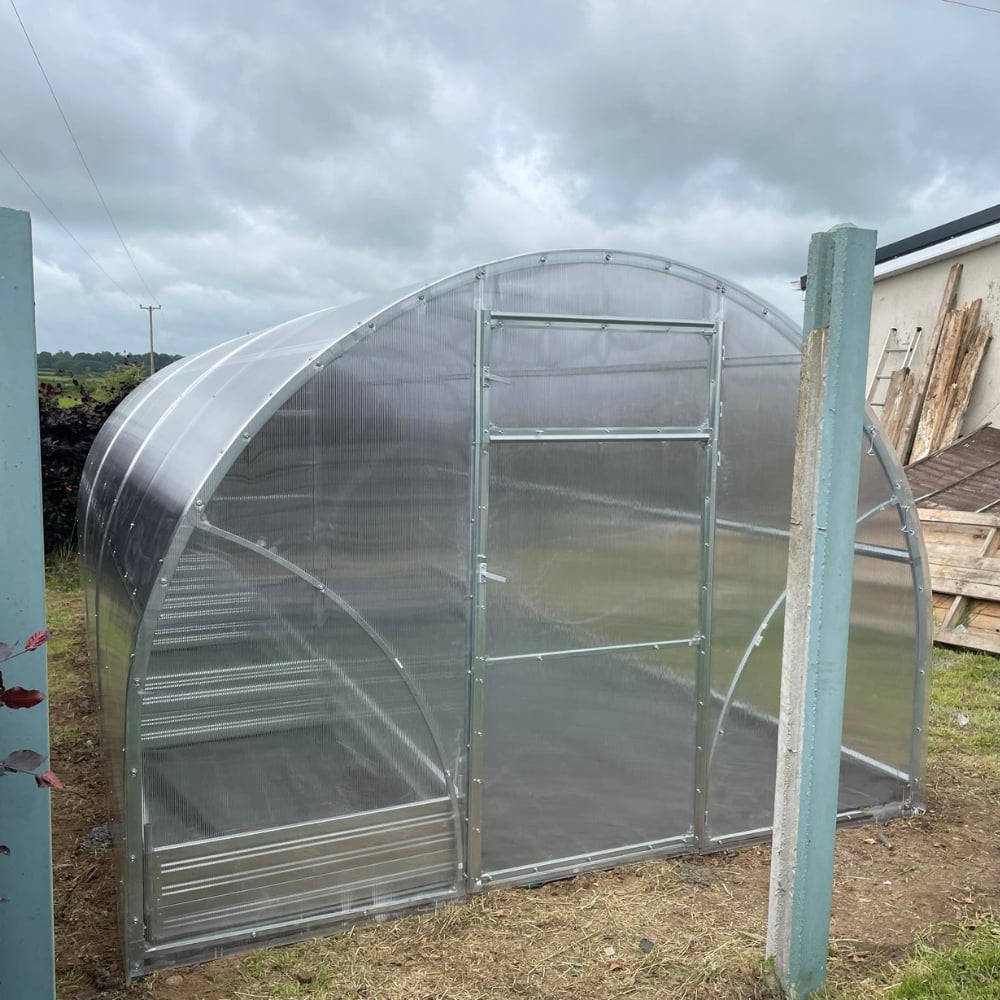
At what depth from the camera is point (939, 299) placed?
47.9 ft

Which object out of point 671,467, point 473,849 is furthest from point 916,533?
point 473,849

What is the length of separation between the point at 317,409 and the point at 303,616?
90 cm

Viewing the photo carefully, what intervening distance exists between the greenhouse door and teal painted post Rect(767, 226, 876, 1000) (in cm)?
114

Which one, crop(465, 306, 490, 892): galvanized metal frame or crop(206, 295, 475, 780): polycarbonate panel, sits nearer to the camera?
crop(206, 295, 475, 780): polycarbonate panel

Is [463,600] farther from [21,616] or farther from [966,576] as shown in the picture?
[966,576]

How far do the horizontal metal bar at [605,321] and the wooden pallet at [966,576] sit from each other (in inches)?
207

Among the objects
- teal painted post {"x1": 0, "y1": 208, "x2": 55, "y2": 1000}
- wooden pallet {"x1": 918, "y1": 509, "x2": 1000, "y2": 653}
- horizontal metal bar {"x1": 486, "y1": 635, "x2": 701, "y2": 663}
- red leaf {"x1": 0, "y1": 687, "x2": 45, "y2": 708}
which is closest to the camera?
red leaf {"x1": 0, "y1": 687, "x2": 45, "y2": 708}

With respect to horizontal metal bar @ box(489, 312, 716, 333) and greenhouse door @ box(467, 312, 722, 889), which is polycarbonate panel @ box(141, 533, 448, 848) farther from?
horizontal metal bar @ box(489, 312, 716, 333)

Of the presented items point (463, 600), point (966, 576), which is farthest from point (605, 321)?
point (966, 576)

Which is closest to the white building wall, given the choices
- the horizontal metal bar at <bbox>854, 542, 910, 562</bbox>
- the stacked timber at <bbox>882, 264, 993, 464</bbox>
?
the stacked timber at <bbox>882, 264, 993, 464</bbox>

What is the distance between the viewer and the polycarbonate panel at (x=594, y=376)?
14.5 ft

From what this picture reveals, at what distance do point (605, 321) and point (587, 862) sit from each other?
2.76 meters

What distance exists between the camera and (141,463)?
17.6ft

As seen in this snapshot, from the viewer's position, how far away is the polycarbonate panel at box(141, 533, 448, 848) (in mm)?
3900
